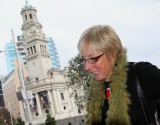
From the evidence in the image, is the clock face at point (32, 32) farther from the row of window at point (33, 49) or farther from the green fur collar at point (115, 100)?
the green fur collar at point (115, 100)

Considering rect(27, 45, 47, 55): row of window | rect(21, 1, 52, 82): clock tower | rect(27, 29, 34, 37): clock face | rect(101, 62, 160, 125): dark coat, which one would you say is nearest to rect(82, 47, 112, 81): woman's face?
rect(101, 62, 160, 125): dark coat

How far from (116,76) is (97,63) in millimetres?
189

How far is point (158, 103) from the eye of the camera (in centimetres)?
265

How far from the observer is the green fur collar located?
8.93ft

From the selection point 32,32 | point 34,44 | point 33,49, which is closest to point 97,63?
point 32,32

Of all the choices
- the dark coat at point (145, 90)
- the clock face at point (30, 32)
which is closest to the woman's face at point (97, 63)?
the dark coat at point (145, 90)

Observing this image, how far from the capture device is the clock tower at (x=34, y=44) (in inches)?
3895

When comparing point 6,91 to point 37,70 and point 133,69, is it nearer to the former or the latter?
point 37,70

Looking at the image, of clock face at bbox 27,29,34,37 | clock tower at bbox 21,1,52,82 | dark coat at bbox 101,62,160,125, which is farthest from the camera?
clock tower at bbox 21,1,52,82

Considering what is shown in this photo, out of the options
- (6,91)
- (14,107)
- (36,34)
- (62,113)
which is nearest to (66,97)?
(62,113)

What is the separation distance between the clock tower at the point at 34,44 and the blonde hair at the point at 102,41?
96083 mm

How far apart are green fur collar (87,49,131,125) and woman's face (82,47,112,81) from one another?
0.07 meters

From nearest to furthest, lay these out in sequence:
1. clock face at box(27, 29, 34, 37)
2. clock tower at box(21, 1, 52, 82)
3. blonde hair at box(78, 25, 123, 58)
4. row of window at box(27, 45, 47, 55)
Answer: blonde hair at box(78, 25, 123, 58)
clock face at box(27, 29, 34, 37)
clock tower at box(21, 1, 52, 82)
row of window at box(27, 45, 47, 55)

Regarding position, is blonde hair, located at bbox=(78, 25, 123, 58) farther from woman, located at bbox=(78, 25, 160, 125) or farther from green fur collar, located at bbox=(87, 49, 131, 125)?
green fur collar, located at bbox=(87, 49, 131, 125)
